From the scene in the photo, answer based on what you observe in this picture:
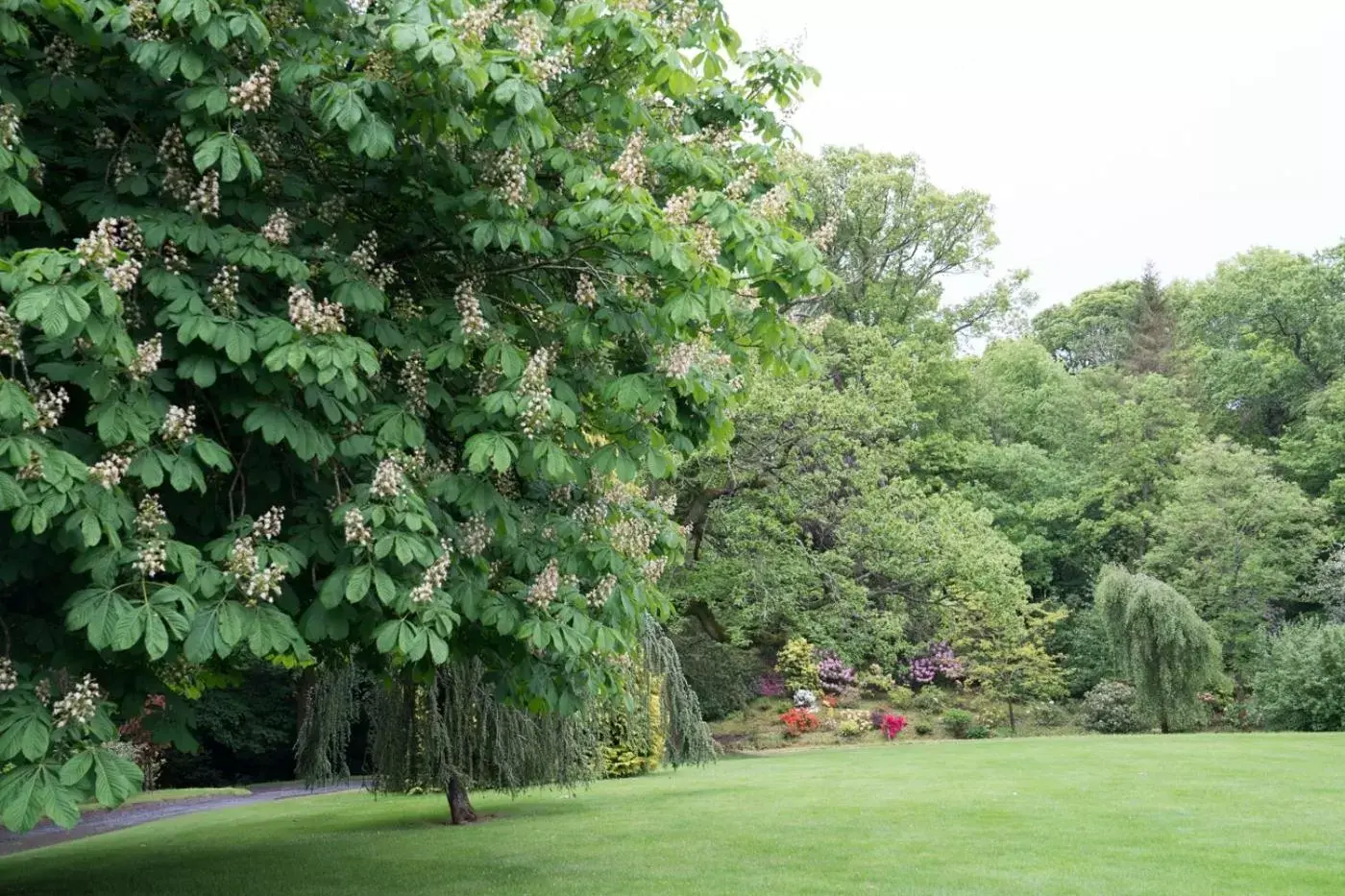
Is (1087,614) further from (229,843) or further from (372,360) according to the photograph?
(372,360)

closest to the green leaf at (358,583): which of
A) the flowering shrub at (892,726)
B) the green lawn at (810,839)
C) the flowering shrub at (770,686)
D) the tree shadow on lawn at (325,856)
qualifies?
the green lawn at (810,839)

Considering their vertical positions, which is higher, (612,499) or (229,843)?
(612,499)

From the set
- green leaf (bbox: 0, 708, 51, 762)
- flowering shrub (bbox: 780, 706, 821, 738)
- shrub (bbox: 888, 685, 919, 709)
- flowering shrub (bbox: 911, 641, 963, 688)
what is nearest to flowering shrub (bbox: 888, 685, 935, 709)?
shrub (bbox: 888, 685, 919, 709)

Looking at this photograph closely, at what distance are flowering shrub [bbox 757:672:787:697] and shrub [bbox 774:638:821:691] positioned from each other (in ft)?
2.13

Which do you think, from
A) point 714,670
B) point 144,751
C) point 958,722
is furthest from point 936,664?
point 144,751

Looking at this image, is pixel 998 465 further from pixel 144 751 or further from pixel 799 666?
pixel 144 751

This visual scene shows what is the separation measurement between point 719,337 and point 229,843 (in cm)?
1119

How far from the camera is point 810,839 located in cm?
1126

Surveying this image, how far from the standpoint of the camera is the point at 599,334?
601cm

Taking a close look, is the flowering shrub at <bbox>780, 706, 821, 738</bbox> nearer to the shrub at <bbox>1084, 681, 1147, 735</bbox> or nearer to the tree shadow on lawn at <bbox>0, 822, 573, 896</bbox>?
the shrub at <bbox>1084, 681, 1147, 735</bbox>

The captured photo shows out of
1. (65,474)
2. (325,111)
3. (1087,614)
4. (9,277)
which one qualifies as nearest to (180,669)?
(65,474)

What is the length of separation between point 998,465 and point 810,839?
29.2m

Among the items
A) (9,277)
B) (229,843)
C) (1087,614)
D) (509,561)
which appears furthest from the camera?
(1087,614)

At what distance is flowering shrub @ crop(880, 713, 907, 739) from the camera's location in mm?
28266
